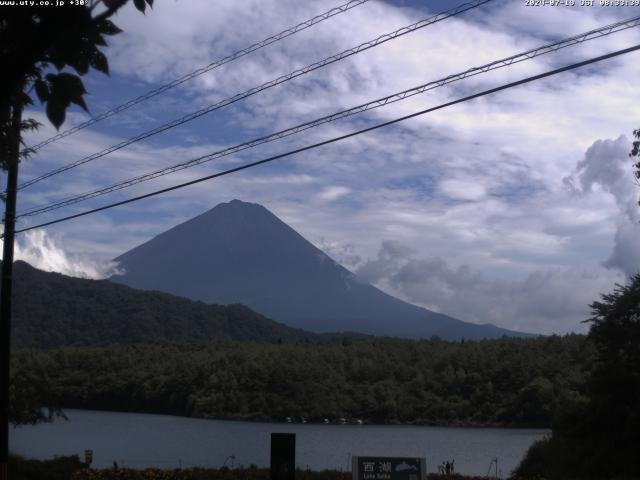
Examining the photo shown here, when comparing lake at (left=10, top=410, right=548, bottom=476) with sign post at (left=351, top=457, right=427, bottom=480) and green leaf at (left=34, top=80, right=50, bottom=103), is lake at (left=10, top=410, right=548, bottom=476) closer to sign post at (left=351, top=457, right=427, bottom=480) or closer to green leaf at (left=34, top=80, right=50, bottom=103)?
sign post at (left=351, top=457, right=427, bottom=480)

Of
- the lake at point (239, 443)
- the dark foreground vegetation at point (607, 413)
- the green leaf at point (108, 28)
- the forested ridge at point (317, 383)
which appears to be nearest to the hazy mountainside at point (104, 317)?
the forested ridge at point (317, 383)

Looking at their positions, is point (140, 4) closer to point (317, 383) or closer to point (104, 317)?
point (317, 383)

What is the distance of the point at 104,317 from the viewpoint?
6516 inches

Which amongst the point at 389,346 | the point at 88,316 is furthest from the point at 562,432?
the point at 88,316

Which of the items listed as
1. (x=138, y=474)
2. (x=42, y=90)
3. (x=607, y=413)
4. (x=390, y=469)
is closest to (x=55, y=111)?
(x=42, y=90)

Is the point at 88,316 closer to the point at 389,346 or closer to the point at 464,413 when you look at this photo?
the point at 389,346

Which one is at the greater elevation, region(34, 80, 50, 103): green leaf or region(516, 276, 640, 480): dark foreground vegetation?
region(34, 80, 50, 103): green leaf

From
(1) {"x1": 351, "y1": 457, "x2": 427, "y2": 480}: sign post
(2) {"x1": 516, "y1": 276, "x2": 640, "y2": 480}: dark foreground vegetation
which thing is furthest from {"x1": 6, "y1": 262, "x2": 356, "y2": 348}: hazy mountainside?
(1) {"x1": 351, "y1": 457, "x2": 427, "y2": 480}: sign post

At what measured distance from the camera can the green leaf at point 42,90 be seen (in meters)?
4.21

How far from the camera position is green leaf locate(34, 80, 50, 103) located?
421 centimetres

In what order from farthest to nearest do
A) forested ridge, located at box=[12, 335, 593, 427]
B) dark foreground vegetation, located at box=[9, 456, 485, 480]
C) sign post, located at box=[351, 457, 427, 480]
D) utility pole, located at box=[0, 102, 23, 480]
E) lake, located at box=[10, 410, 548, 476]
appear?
forested ridge, located at box=[12, 335, 593, 427], lake, located at box=[10, 410, 548, 476], dark foreground vegetation, located at box=[9, 456, 485, 480], utility pole, located at box=[0, 102, 23, 480], sign post, located at box=[351, 457, 427, 480]

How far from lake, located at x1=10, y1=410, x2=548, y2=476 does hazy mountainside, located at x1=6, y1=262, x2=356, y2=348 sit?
60.9m

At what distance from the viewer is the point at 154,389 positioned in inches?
3578

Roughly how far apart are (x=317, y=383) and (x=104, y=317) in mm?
86986
